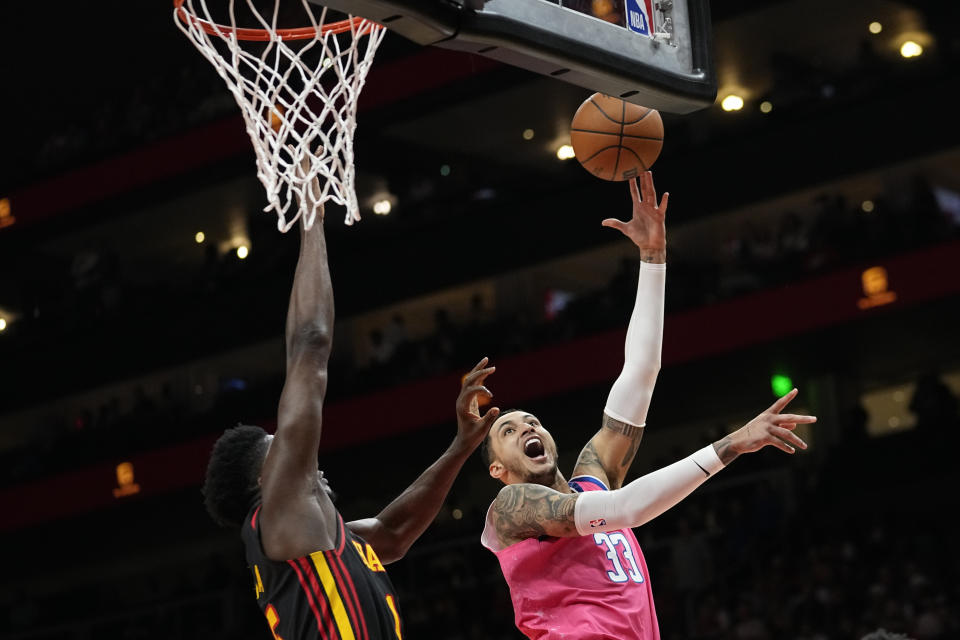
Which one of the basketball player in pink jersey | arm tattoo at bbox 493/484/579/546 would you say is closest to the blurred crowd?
the basketball player in pink jersey

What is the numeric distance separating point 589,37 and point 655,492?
1.23 metres

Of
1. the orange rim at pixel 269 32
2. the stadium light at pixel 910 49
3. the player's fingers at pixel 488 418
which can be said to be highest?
the stadium light at pixel 910 49

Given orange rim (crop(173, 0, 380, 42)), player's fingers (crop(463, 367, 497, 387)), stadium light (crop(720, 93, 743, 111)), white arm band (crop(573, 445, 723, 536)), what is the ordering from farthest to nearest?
stadium light (crop(720, 93, 743, 111)), orange rim (crop(173, 0, 380, 42)), player's fingers (crop(463, 367, 497, 387)), white arm band (crop(573, 445, 723, 536))

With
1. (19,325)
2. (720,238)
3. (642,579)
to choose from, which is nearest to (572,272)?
(720,238)

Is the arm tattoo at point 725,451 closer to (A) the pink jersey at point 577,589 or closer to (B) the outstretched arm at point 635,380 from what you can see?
(A) the pink jersey at point 577,589

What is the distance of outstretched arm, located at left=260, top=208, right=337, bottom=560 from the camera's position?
3289 millimetres

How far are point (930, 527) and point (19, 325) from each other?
12650mm

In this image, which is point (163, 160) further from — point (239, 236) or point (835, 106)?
point (835, 106)

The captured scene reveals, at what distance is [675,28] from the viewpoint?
3945mm

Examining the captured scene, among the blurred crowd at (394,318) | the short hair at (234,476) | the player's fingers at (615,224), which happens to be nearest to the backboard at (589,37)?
the player's fingers at (615,224)

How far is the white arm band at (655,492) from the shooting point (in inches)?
145

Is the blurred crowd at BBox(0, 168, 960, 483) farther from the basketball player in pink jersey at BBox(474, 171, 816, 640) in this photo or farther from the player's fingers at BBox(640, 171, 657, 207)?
the basketball player in pink jersey at BBox(474, 171, 816, 640)

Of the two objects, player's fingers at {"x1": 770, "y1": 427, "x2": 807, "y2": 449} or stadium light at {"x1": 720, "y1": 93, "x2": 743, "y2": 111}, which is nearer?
player's fingers at {"x1": 770, "y1": 427, "x2": 807, "y2": 449}

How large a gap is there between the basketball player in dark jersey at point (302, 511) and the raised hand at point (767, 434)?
3.25 feet
